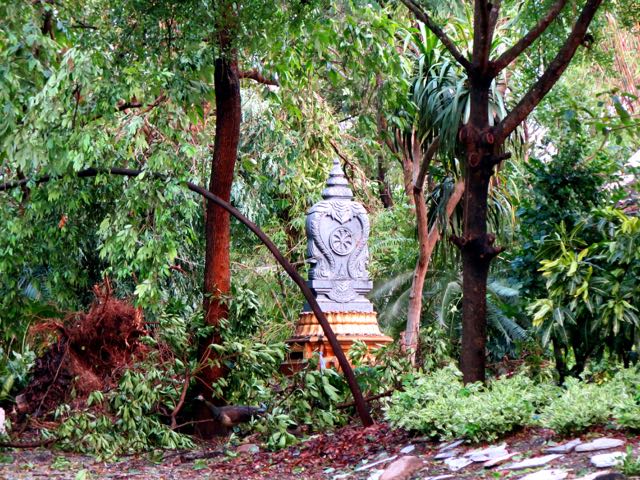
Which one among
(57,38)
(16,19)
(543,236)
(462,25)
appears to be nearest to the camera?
(16,19)

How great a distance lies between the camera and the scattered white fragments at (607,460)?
477 centimetres

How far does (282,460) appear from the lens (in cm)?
740

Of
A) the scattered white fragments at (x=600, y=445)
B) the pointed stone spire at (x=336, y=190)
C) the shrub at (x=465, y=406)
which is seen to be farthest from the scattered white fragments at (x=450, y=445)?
the pointed stone spire at (x=336, y=190)

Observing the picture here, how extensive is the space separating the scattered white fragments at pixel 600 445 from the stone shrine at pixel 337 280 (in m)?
4.45

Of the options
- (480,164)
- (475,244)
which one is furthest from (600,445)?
(480,164)

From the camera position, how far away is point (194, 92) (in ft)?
27.3

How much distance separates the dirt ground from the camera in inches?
231

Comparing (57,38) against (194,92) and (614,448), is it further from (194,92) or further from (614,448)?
(614,448)

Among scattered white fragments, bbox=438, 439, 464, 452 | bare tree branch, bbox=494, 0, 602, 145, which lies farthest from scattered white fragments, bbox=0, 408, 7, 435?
bare tree branch, bbox=494, 0, 602, 145

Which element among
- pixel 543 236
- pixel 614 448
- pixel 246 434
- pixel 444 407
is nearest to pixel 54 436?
pixel 246 434

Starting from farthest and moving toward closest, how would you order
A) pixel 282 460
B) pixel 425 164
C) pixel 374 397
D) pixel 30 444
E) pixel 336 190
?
pixel 425 164 → pixel 336 190 → pixel 374 397 → pixel 30 444 → pixel 282 460

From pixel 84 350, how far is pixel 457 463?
14.6ft

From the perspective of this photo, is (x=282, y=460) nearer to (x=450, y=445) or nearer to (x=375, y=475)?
(x=375, y=475)

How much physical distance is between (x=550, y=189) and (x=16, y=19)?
449 cm
